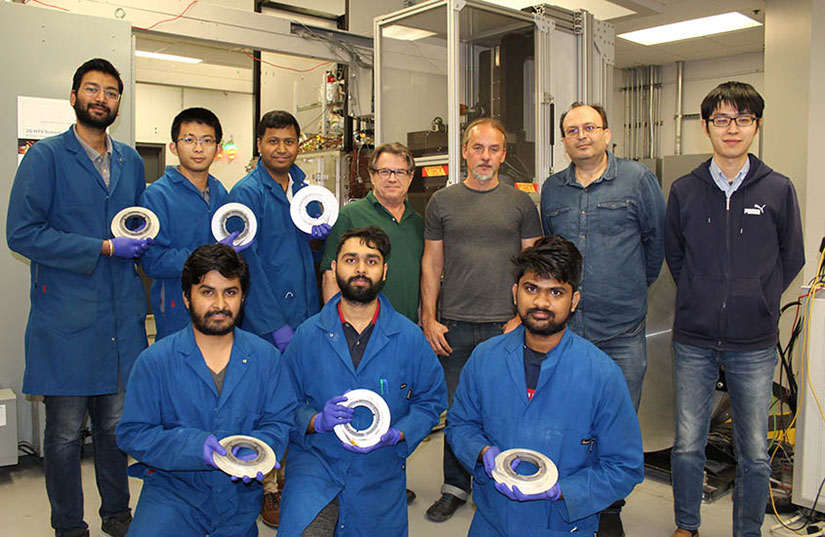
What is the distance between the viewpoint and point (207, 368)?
208 cm

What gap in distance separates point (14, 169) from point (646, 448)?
11.8ft

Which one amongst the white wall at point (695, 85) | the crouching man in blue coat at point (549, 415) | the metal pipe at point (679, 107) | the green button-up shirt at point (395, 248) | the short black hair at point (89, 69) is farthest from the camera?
the metal pipe at point (679, 107)

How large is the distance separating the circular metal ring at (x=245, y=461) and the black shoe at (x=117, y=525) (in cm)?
104

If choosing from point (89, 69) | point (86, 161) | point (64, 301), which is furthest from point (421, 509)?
point (89, 69)

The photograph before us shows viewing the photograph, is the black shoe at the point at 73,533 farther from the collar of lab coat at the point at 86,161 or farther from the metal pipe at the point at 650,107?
the metal pipe at the point at 650,107

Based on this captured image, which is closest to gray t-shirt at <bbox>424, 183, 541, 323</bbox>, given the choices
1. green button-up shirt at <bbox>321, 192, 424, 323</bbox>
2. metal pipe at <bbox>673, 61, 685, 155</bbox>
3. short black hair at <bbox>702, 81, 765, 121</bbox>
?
green button-up shirt at <bbox>321, 192, 424, 323</bbox>

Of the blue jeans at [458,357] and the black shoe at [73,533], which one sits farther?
the blue jeans at [458,357]

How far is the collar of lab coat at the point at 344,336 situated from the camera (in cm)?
216

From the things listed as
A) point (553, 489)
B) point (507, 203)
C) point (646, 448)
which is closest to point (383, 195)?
point (507, 203)

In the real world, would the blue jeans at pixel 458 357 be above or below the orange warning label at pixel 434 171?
below

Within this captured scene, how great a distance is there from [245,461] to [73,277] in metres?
1.12

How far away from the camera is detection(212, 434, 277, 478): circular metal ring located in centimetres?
188

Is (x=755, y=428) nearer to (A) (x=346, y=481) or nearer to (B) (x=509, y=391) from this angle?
(B) (x=509, y=391)

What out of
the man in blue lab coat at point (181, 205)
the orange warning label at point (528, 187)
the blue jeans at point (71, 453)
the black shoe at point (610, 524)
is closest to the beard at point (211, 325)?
the man in blue lab coat at point (181, 205)
